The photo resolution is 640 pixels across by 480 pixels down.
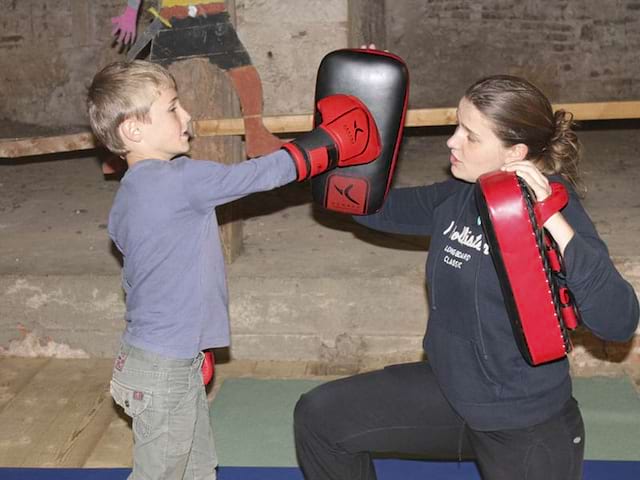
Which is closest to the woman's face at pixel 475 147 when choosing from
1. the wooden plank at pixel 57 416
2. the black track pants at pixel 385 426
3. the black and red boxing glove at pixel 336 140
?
the black and red boxing glove at pixel 336 140

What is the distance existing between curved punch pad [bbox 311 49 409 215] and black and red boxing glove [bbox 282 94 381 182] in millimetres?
47

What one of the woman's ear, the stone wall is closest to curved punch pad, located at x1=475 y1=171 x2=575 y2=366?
the woman's ear

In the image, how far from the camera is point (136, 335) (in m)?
2.09

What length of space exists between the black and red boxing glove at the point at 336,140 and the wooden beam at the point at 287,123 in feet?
2.42

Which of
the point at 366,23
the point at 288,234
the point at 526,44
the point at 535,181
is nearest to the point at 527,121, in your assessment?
the point at 535,181

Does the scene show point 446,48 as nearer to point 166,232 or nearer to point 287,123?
point 287,123

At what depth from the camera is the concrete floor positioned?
3.21 m

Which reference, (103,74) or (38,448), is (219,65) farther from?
(38,448)

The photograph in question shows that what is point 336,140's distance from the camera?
7.00 ft

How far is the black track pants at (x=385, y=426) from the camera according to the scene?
6.43 feet

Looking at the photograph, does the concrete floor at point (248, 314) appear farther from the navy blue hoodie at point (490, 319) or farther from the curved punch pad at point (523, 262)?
the curved punch pad at point (523, 262)

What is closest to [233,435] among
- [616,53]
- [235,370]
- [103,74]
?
[235,370]

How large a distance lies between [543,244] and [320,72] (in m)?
0.94

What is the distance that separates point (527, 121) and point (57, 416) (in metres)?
2.08
